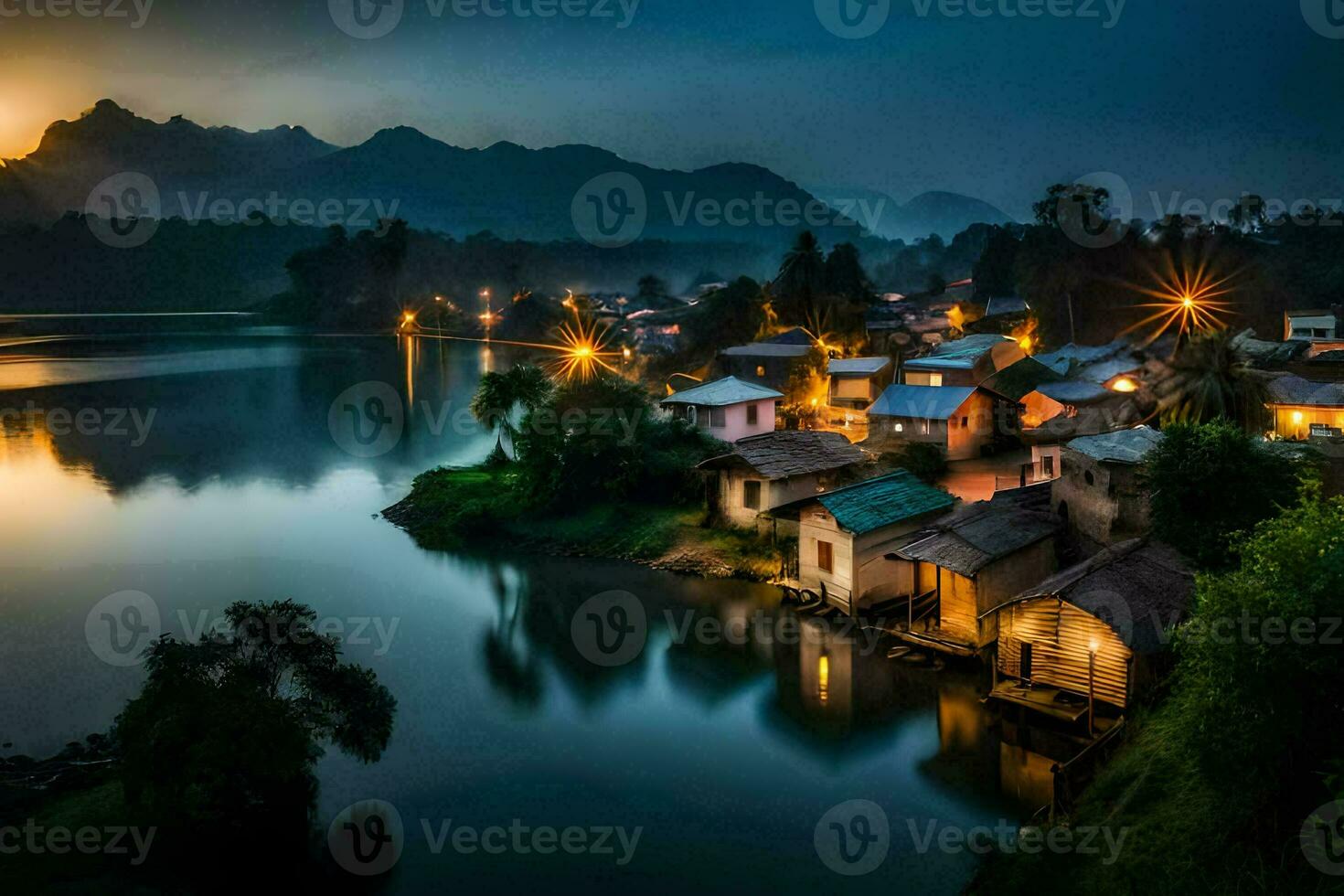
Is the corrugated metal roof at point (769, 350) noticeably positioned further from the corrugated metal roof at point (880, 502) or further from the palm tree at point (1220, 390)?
the corrugated metal roof at point (880, 502)

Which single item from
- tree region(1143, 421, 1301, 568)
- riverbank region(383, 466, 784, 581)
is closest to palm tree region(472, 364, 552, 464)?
riverbank region(383, 466, 784, 581)

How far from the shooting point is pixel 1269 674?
28.8ft

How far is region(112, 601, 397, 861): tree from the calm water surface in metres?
1.59

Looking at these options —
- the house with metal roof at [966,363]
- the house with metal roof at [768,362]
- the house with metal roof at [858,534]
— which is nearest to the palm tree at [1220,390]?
the house with metal roof at [858,534]

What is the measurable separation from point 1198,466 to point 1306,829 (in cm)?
919

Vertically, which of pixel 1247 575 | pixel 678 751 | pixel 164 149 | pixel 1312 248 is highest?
pixel 164 149

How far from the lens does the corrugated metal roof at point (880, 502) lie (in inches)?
773

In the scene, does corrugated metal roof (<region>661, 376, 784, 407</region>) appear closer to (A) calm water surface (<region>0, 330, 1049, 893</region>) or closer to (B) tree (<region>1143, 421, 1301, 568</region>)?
(A) calm water surface (<region>0, 330, 1049, 893</region>)

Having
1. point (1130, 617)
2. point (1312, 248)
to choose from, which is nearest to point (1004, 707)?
point (1130, 617)

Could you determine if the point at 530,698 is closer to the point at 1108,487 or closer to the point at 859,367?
the point at 1108,487

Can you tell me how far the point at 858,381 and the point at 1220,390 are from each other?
14.8m

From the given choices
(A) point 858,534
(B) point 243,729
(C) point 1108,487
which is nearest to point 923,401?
(C) point 1108,487

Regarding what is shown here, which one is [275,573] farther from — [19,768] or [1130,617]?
[1130,617]

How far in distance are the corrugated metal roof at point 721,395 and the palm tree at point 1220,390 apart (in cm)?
1315
